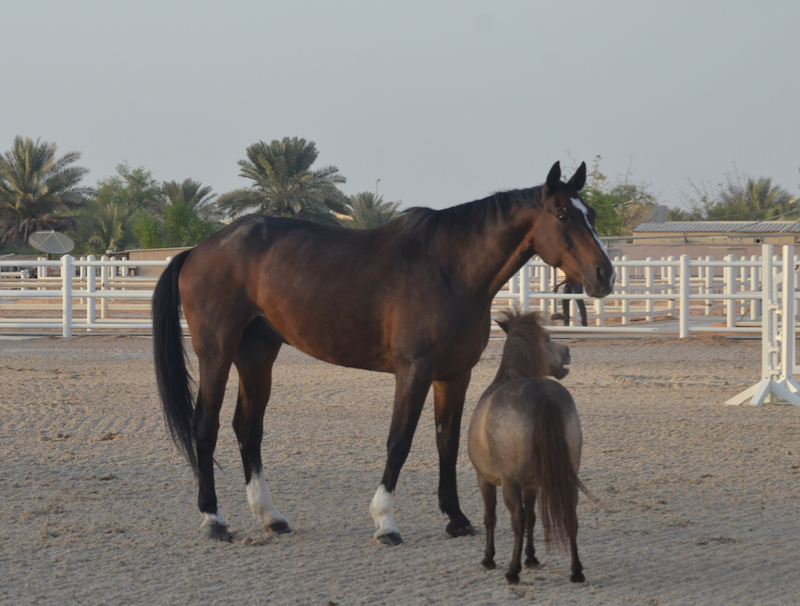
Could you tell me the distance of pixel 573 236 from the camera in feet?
11.7

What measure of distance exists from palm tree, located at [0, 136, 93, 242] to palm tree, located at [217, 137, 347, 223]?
12819mm

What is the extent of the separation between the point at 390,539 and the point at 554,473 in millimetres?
981

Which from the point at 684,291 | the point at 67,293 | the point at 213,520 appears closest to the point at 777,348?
the point at 684,291

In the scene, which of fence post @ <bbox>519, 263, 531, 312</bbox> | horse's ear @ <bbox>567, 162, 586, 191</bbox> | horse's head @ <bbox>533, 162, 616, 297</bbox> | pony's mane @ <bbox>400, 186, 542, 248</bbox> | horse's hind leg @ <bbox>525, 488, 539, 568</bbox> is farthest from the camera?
fence post @ <bbox>519, 263, 531, 312</bbox>

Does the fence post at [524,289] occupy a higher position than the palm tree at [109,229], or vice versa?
the palm tree at [109,229]

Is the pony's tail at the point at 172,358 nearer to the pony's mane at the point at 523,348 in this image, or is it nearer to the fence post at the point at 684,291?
the pony's mane at the point at 523,348

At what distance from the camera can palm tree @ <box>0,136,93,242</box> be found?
47.7m

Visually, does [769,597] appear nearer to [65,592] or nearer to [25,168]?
[65,592]

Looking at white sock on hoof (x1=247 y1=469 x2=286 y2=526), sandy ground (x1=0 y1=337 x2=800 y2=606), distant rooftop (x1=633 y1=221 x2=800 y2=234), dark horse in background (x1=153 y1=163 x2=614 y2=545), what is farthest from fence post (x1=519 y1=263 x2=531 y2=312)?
distant rooftop (x1=633 y1=221 x2=800 y2=234)

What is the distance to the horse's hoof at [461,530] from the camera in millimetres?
3863

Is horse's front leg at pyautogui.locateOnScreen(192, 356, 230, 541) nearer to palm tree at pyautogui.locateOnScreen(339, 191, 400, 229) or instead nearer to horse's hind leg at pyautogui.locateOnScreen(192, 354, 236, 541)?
horse's hind leg at pyautogui.locateOnScreen(192, 354, 236, 541)

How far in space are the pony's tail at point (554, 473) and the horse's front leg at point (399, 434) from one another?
0.72 meters

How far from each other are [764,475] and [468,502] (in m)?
1.89

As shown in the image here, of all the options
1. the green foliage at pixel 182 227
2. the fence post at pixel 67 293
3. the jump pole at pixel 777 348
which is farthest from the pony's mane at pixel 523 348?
the green foliage at pixel 182 227
